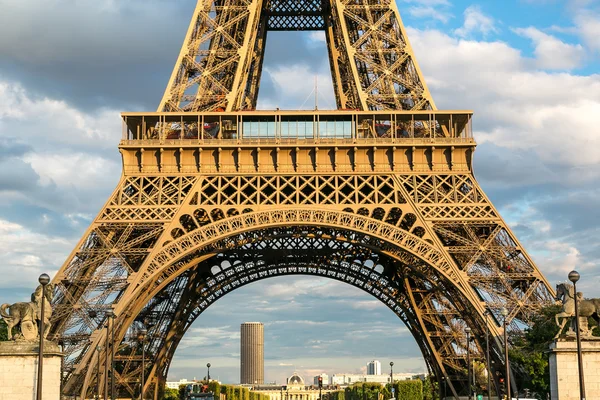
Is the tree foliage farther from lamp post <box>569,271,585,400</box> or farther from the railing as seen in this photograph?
lamp post <box>569,271,585,400</box>

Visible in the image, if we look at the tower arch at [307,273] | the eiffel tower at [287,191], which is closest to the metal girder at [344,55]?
the eiffel tower at [287,191]

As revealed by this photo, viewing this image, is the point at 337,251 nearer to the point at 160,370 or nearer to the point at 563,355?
the point at 160,370

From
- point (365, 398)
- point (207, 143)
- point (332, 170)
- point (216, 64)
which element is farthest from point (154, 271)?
point (365, 398)

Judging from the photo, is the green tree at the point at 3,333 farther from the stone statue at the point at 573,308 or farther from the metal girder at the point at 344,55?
the stone statue at the point at 573,308

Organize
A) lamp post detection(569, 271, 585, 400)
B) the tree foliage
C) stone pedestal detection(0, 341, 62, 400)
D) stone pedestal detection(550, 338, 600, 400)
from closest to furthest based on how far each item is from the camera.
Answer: lamp post detection(569, 271, 585, 400) < stone pedestal detection(0, 341, 62, 400) < stone pedestal detection(550, 338, 600, 400) < the tree foliage

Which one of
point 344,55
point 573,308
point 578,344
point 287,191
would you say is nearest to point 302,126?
point 287,191

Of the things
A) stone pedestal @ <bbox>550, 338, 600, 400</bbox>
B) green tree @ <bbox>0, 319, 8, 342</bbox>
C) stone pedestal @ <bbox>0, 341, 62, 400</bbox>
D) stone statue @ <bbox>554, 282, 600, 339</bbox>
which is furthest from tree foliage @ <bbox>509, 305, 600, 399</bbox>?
green tree @ <bbox>0, 319, 8, 342</bbox>

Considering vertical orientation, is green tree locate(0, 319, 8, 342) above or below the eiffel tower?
below
